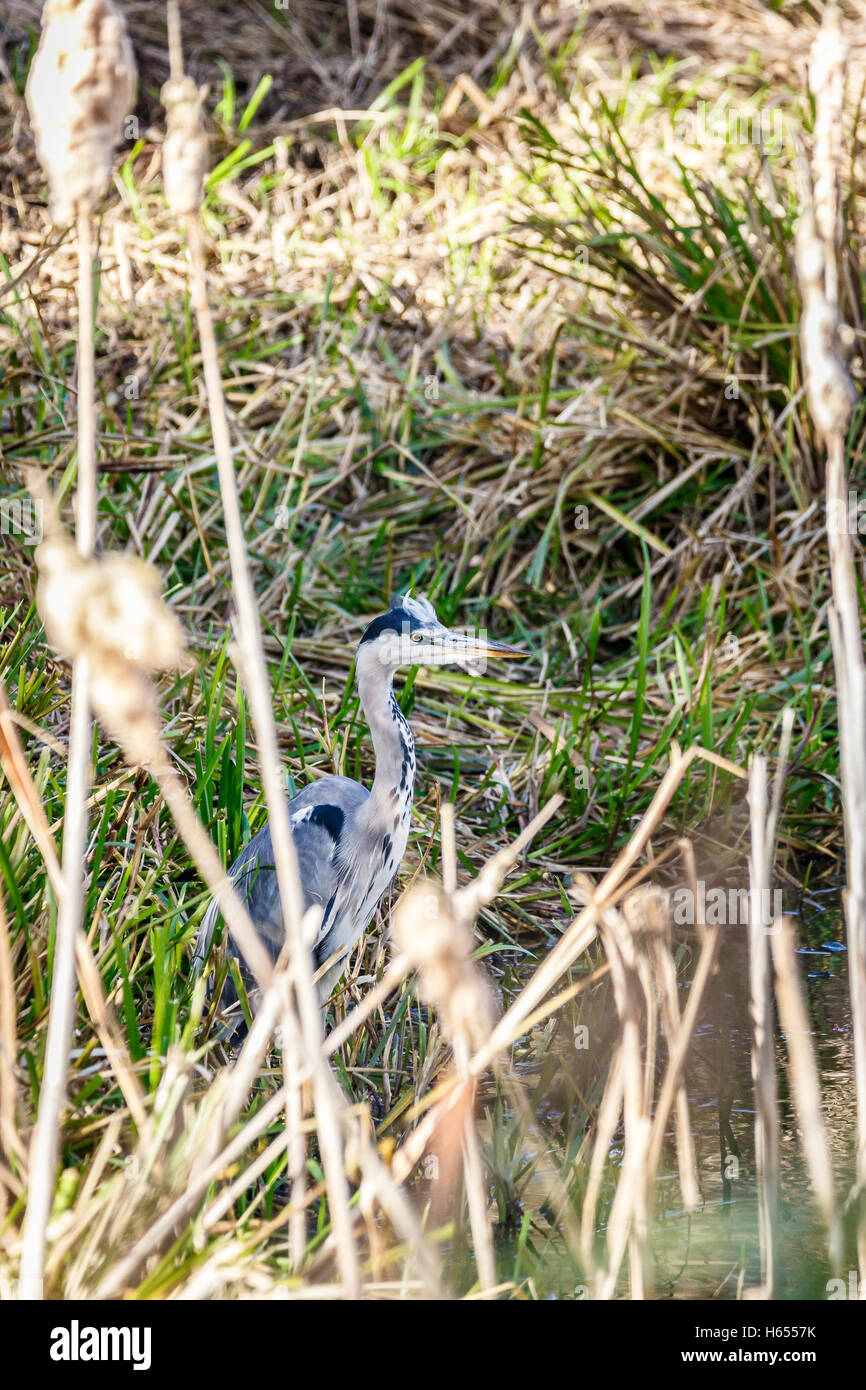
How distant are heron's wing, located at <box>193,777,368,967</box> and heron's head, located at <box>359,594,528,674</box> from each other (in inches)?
11.1

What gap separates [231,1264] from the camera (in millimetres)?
1632

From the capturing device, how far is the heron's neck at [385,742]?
2715 millimetres

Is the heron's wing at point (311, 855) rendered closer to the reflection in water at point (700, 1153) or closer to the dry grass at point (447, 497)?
the dry grass at point (447, 497)

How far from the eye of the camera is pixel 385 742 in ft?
8.92

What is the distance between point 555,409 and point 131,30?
333 centimetres

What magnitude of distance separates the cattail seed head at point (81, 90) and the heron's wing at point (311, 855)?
1.69 meters

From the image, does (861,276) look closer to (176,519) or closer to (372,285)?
(372,285)

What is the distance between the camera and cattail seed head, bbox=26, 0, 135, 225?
3.68 feet

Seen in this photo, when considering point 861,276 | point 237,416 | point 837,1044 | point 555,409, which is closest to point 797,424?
point 861,276

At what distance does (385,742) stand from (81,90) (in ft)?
5.60
